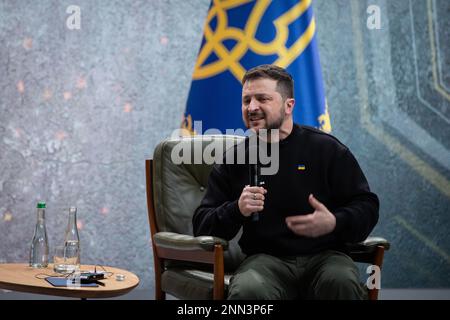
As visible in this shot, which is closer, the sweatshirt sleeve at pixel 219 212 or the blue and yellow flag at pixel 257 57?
the sweatshirt sleeve at pixel 219 212

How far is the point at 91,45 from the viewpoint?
400cm

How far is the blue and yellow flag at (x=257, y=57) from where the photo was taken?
3008mm

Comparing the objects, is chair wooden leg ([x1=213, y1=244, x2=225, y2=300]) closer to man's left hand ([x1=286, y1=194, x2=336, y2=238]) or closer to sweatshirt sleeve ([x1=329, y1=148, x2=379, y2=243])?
man's left hand ([x1=286, y1=194, x2=336, y2=238])

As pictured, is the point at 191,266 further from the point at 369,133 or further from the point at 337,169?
the point at 369,133

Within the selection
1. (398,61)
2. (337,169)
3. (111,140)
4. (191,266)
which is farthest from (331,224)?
(398,61)

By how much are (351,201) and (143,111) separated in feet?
7.34

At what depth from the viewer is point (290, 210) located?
2.11 meters

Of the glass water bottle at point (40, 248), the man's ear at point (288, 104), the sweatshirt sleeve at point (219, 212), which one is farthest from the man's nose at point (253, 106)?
the glass water bottle at point (40, 248)

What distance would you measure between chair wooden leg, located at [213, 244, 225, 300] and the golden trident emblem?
125 centimetres

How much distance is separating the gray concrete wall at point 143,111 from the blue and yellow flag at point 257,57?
1087 mm

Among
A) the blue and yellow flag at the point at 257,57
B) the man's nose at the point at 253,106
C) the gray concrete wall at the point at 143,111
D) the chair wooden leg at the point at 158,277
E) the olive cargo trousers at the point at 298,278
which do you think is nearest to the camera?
the olive cargo trousers at the point at 298,278

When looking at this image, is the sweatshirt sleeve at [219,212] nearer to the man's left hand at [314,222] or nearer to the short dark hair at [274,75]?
the man's left hand at [314,222]

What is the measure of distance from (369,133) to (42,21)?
2291mm

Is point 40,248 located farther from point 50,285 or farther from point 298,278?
point 298,278
